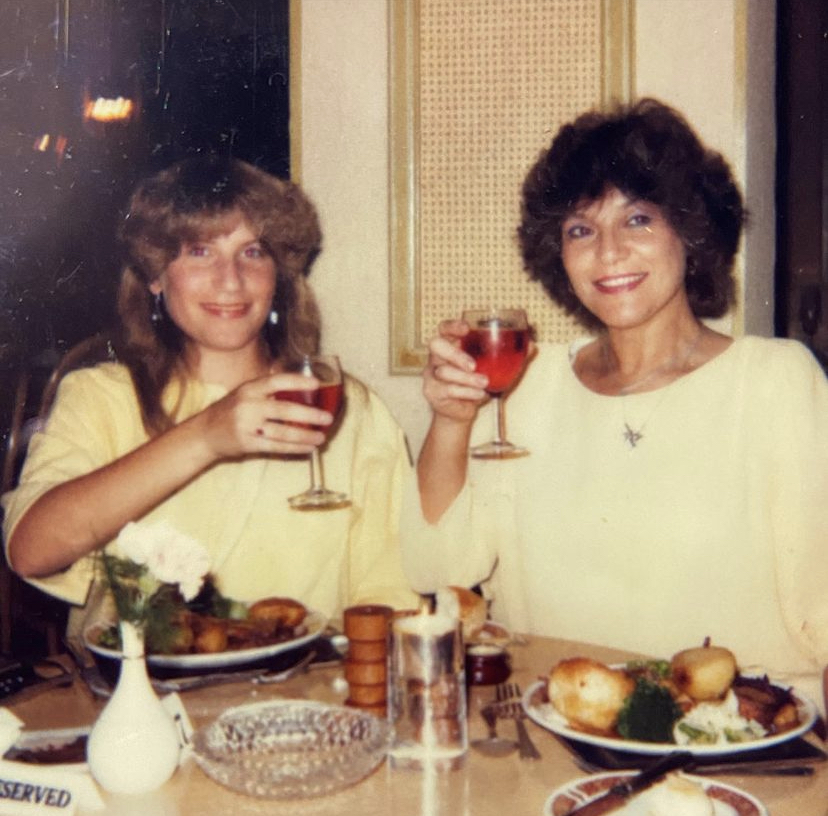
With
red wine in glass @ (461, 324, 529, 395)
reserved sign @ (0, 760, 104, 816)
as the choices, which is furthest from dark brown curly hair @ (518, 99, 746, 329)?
reserved sign @ (0, 760, 104, 816)

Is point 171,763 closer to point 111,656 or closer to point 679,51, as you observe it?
point 111,656

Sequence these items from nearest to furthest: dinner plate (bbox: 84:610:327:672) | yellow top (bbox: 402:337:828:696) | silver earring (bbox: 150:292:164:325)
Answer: dinner plate (bbox: 84:610:327:672) → yellow top (bbox: 402:337:828:696) → silver earring (bbox: 150:292:164:325)

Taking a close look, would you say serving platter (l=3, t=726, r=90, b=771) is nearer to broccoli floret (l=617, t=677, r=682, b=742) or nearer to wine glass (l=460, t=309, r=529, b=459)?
broccoli floret (l=617, t=677, r=682, b=742)

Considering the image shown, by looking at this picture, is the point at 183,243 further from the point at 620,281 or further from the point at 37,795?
the point at 37,795

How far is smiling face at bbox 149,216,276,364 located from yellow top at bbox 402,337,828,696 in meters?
0.56

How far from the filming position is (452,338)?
60.0 inches

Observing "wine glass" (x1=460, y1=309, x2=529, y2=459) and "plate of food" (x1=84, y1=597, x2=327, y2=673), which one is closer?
"plate of food" (x1=84, y1=597, x2=327, y2=673)

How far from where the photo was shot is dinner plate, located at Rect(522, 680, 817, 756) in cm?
99

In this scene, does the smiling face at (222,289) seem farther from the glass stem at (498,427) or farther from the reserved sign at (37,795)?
the reserved sign at (37,795)

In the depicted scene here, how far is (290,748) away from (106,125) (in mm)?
1814

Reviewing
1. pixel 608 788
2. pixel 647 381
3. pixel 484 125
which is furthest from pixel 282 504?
pixel 608 788

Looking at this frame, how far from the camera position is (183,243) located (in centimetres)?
207

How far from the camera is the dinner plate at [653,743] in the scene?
99cm

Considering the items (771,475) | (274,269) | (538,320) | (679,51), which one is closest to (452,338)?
(771,475)
